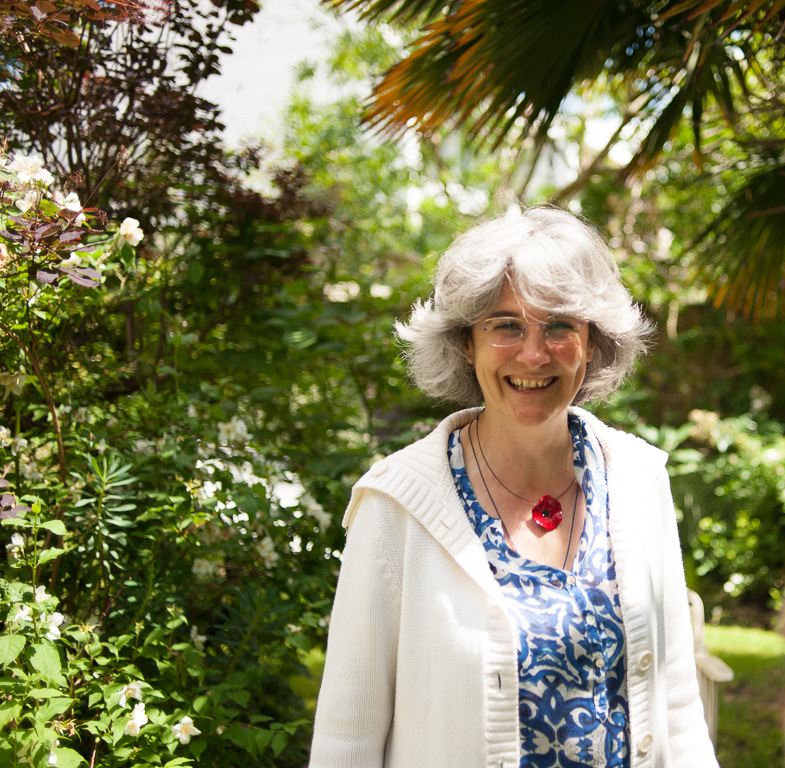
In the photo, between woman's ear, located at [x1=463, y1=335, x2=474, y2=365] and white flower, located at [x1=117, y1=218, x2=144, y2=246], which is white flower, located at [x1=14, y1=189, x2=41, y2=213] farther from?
woman's ear, located at [x1=463, y1=335, x2=474, y2=365]

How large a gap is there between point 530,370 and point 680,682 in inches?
28.0

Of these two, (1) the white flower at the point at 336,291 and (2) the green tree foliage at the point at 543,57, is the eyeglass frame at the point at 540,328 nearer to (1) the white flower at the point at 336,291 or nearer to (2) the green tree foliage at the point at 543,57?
(2) the green tree foliage at the point at 543,57

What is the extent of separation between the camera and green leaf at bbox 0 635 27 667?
56.3 inches

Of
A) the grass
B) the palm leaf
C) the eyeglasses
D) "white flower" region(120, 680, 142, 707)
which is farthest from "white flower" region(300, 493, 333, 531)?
the palm leaf

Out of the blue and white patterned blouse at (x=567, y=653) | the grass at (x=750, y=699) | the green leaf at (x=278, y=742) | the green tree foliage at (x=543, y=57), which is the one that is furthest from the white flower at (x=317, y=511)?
the grass at (x=750, y=699)

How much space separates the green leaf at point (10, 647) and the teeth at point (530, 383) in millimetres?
1110

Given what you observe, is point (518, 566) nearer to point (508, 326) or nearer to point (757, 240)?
point (508, 326)

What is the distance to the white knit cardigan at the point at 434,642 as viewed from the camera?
124 cm

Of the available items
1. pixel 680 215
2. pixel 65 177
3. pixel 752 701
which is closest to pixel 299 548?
pixel 65 177

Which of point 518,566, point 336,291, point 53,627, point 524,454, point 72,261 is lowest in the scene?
point 53,627

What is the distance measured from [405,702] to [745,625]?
4735 mm

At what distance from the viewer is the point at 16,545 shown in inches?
Result: 67.7

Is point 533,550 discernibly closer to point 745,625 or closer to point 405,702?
point 405,702

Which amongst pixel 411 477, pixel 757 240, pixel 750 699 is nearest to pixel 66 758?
A: pixel 411 477
